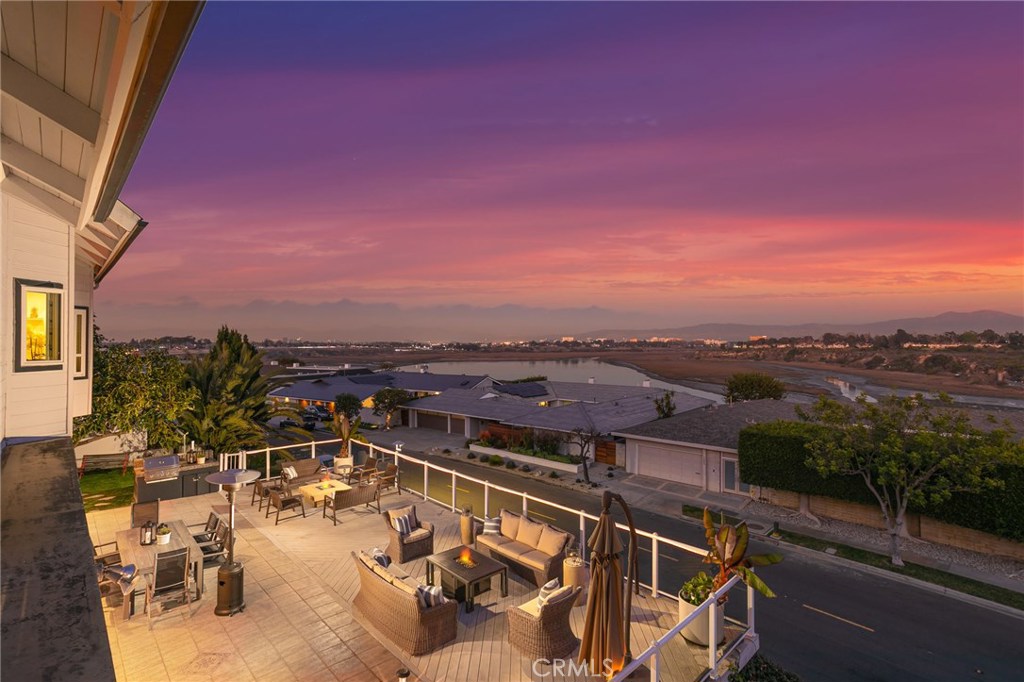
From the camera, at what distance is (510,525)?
1185 cm

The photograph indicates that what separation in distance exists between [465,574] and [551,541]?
2.21m

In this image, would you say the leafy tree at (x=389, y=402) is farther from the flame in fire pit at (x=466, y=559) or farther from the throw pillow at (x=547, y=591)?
the throw pillow at (x=547, y=591)

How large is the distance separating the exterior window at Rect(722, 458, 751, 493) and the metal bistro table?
81.8ft

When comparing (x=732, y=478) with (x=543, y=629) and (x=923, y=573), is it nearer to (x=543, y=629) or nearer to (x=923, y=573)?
(x=923, y=573)

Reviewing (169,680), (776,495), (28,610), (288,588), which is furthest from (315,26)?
(776,495)

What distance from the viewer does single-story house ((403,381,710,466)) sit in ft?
113

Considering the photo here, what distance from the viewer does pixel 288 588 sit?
10.5 meters

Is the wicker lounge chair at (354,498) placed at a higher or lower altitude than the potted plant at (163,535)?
lower

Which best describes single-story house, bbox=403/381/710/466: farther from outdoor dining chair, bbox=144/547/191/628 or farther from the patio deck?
outdoor dining chair, bbox=144/547/191/628

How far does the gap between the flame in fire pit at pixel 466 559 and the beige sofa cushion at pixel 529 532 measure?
1609mm

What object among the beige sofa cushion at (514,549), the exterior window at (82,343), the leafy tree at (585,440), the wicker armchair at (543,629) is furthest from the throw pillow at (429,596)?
the leafy tree at (585,440)

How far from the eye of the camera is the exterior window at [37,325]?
7.75 meters

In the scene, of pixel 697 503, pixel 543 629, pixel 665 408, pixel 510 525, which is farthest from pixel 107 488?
pixel 665 408

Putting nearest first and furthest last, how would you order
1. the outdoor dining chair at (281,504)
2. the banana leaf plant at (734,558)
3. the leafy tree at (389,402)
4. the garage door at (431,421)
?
the banana leaf plant at (734,558), the outdoor dining chair at (281,504), the garage door at (431,421), the leafy tree at (389,402)
